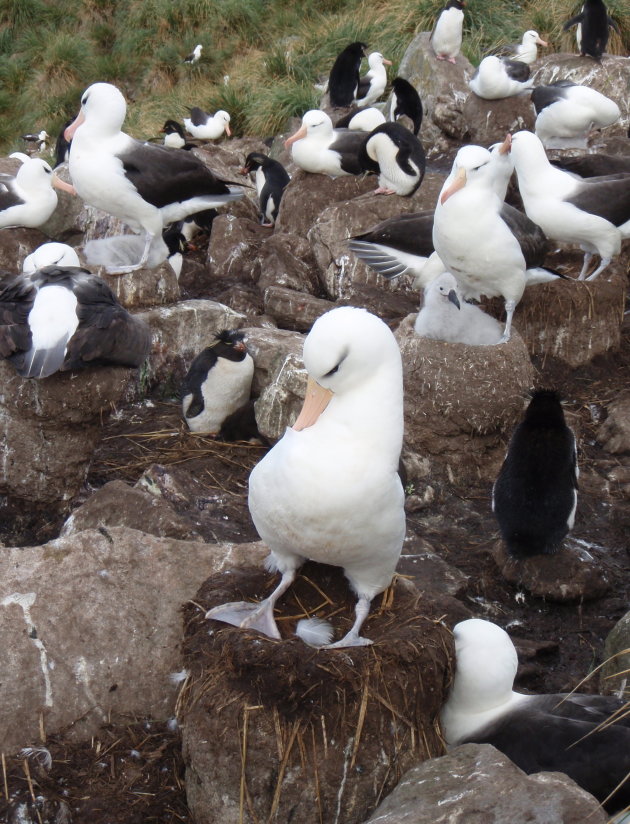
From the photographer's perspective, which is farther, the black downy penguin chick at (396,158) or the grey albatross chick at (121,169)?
the black downy penguin chick at (396,158)

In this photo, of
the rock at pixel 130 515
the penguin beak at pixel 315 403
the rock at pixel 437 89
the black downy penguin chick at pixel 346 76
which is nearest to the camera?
the penguin beak at pixel 315 403

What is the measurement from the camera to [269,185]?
1212 centimetres

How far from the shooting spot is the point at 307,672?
11.4 ft

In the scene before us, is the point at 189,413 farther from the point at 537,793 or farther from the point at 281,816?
the point at 537,793

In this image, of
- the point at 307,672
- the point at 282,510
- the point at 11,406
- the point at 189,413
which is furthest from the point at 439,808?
the point at 189,413

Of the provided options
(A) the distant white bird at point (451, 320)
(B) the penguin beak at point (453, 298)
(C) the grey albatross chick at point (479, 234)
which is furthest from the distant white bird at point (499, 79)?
(B) the penguin beak at point (453, 298)

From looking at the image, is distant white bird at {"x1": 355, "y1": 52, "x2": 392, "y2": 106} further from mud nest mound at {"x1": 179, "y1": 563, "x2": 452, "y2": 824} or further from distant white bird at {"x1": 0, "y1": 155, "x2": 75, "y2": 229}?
mud nest mound at {"x1": 179, "y1": 563, "x2": 452, "y2": 824}

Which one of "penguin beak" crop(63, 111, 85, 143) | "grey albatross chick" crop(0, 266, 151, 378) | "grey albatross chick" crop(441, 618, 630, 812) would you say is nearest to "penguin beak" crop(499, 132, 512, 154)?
"penguin beak" crop(63, 111, 85, 143)

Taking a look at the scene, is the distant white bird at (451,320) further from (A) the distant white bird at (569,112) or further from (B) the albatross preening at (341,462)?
(A) the distant white bird at (569,112)

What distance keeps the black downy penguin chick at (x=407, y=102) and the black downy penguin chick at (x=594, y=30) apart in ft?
7.03

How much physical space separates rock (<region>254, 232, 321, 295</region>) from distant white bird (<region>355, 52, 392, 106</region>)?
220 inches

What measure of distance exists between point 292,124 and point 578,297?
833 centimetres

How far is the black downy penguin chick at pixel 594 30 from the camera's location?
40.0 feet

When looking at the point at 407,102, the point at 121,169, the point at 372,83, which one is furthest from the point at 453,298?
the point at 372,83
